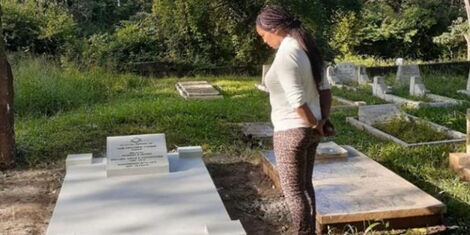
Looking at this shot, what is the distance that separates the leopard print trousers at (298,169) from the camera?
3.21 m

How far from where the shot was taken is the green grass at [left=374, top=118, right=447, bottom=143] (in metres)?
6.74

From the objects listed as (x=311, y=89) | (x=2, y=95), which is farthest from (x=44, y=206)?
(x=311, y=89)

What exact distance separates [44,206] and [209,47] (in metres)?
11.9

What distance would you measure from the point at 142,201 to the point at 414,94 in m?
7.67

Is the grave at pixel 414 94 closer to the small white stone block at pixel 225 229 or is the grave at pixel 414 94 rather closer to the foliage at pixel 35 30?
the small white stone block at pixel 225 229

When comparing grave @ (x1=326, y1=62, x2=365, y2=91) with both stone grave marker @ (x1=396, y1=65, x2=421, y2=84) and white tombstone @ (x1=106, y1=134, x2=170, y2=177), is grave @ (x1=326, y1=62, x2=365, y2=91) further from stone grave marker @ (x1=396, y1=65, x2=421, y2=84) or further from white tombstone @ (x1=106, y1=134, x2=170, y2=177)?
white tombstone @ (x1=106, y1=134, x2=170, y2=177)

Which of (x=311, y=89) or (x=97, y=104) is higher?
(x=311, y=89)

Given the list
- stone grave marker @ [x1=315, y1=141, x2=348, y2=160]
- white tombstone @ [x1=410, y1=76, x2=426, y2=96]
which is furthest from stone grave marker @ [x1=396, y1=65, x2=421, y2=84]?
stone grave marker @ [x1=315, y1=141, x2=348, y2=160]

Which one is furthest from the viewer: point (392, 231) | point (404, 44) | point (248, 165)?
point (404, 44)

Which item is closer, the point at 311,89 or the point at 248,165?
the point at 311,89

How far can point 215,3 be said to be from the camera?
49.4 feet

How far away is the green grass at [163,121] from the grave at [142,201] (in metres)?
1.12

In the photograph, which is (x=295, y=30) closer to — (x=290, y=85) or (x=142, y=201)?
(x=290, y=85)

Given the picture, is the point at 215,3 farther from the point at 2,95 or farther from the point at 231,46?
the point at 2,95
